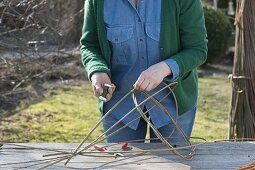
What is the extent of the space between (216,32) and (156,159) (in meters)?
8.98

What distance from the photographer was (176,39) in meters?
2.35

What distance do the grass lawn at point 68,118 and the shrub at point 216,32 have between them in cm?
281

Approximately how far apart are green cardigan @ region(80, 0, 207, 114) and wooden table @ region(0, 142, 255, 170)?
30 centimetres

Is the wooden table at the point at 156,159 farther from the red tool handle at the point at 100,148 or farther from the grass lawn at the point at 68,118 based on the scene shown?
the grass lawn at the point at 68,118

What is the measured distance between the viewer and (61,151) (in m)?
2.17

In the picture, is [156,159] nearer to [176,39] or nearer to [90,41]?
[176,39]

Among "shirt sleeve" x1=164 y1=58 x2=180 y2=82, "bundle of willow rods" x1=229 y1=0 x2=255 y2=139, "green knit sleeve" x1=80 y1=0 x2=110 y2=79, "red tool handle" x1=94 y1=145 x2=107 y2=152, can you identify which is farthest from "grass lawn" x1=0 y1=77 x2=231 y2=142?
"shirt sleeve" x1=164 y1=58 x2=180 y2=82

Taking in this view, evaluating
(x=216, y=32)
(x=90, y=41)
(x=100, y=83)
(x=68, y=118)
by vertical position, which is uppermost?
(x=216, y=32)

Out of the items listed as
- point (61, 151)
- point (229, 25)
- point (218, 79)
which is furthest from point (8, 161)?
point (229, 25)

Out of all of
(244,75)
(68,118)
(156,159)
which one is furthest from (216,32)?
(156,159)

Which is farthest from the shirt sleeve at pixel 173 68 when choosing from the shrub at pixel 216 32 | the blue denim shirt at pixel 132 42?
the shrub at pixel 216 32

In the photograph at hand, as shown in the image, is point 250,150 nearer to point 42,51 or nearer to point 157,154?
point 157,154

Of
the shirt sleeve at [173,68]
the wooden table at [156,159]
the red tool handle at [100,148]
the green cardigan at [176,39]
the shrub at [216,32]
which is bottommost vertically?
the wooden table at [156,159]

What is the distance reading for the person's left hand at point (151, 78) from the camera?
80.7 inches
